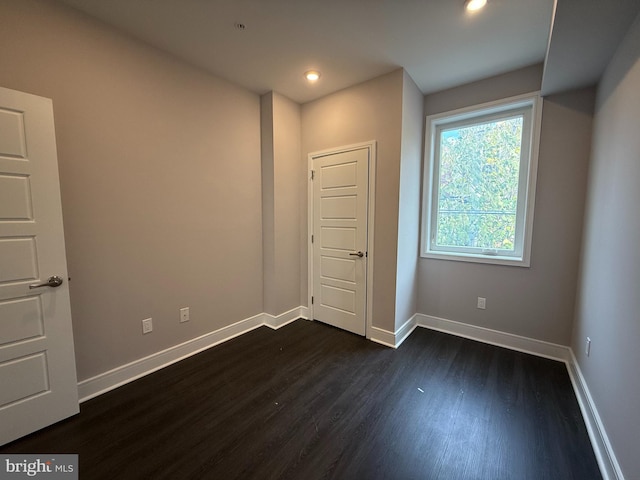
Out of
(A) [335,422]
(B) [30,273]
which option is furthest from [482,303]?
(B) [30,273]

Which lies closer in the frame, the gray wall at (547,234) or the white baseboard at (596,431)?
the white baseboard at (596,431)

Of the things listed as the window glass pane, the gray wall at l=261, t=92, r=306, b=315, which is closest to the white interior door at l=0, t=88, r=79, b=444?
the gray wall at l=261, t=92, r=306, b=315

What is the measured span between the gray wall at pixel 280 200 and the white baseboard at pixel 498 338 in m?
1.70

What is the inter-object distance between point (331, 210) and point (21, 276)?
2.51m

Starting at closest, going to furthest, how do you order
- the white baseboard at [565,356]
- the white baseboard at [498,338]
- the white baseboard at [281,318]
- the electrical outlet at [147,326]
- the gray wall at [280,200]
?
the white baseboard at [565,356] → the electrical outlet at [147,326] → the white baseboard at [498,338] → the gray wall at [280,200] → the white baseboard at [281,318]

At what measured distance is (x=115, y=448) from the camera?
1538 millimetres

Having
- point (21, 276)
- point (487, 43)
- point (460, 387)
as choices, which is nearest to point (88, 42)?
point (21, 276)

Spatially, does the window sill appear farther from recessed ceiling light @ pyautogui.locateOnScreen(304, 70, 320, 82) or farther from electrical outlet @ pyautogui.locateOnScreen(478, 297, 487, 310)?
recessed ceiling light @ pyautogui.locateOnScreen(304, 70, 320, 82)

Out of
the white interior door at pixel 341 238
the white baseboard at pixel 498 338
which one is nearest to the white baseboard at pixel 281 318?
the white interior door at pixel 341 238

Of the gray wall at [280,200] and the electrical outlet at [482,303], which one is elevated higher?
the gray wall at [280,200]

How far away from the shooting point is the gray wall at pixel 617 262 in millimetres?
1291

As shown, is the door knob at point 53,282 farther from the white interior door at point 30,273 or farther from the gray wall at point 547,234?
the gray wall at point 547,234

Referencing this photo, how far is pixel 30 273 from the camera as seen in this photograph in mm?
1596

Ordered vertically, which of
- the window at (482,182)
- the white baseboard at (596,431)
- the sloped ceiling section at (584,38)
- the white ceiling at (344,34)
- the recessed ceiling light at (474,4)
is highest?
the white ceiling at (344,34)
